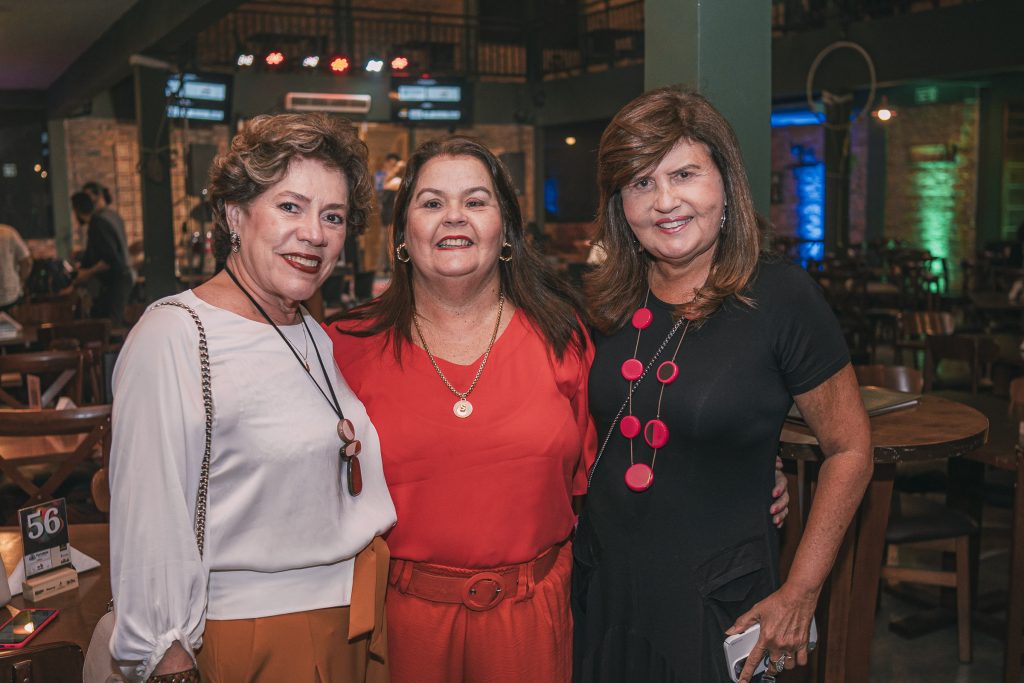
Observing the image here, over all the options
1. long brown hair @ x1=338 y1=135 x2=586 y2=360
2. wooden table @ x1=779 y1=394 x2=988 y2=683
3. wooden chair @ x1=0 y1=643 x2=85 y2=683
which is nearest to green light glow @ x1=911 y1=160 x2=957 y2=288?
wooden table @ x1=779 y1=394 x2=988 y2=683

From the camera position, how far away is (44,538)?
2.00m

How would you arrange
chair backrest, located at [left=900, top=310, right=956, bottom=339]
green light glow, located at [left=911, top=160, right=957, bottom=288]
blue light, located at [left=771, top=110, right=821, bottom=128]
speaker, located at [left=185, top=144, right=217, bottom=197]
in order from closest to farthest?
→ 1. chair backrest, located at [left=900, top=310, right=956, bottom=339]
2. speaker, located at [left=185, top=144, right=217, bottom=197]
3. green light glow, located at [left=911, top=160, right=957, bottom=288]
4. blue light, located at [left=771, top=110, right=821, bottom=128]

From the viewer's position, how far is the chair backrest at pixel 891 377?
390cm

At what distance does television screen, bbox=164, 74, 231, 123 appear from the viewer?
10.6 metres

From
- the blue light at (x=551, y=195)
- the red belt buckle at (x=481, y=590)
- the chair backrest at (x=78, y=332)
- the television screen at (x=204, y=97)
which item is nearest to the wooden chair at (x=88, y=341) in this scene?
the chair backrest at (x=78, y=332)

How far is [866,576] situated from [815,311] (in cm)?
115

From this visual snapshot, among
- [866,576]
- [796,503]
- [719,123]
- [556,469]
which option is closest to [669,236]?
[719,123]

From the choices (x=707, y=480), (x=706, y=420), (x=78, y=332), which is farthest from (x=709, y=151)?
(x=78, y=332)

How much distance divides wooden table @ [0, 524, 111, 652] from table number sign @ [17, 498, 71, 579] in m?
0.07

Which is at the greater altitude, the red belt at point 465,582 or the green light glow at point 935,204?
the green light glow at point 935,204

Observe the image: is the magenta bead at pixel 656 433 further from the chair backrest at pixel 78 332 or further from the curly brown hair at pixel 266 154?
the chair backrest at pixel 78 332

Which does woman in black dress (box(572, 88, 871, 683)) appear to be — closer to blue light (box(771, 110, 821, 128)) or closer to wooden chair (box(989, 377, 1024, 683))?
wooden chair (box(989, 377, 1024, 683))

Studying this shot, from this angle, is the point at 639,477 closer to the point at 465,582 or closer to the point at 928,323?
the point at 465,582

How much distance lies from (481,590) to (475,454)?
272 mm
